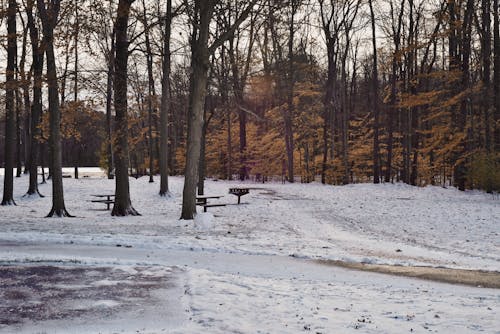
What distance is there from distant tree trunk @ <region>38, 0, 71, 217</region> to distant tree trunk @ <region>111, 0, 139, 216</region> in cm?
184

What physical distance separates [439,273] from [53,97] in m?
12.7

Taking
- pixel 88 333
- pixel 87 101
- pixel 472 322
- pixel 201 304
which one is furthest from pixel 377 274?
pixel 87 101

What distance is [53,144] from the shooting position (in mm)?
15539

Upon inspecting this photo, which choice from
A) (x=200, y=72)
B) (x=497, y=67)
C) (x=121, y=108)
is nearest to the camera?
(x=200, y=72)

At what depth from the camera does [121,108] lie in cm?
1572

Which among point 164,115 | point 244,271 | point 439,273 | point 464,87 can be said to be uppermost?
point 464,87

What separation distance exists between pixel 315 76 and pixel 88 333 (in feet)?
117

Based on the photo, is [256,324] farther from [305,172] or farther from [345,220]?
[305,172]

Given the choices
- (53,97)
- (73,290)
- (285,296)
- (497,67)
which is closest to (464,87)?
(497,67)

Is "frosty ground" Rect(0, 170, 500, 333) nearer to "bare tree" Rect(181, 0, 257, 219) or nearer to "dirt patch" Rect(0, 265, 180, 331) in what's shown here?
"dirt patch" Rect(0, 265, 180, 331)

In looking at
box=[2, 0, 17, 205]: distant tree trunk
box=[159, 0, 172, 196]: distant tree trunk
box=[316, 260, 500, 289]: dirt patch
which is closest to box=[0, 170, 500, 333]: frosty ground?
box=[316, 260, 500, 289]: dirt patch

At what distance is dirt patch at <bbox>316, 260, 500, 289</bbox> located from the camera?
8.38 meters

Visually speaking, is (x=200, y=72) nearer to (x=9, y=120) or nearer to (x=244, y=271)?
(x=244, y=271)

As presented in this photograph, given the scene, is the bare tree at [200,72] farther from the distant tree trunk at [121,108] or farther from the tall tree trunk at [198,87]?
the distant tree trunk at [121,108]
